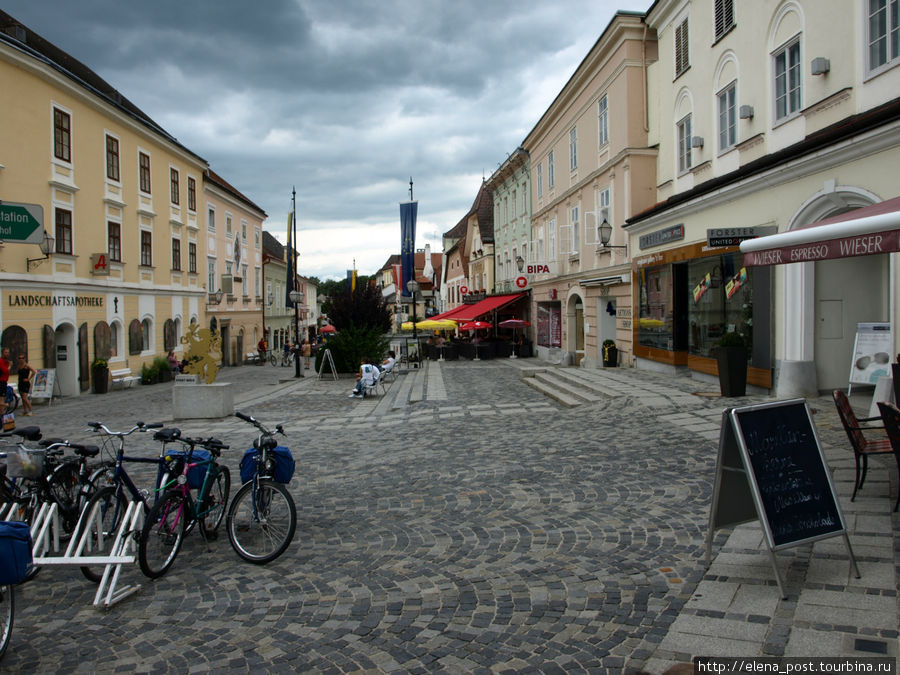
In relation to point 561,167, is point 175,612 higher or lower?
lower

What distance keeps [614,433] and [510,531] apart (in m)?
4.73

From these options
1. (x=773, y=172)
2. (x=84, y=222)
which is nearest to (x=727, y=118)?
(x=773, y=172)

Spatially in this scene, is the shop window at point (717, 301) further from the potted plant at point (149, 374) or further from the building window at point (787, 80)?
the potted plant at point (149, 374)

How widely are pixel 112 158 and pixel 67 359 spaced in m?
8.61

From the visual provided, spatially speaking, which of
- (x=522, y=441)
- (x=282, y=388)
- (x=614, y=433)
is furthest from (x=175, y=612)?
(x=282, y=388)

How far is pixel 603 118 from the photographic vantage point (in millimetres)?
21953

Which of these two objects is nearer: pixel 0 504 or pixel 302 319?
pixel 0 504

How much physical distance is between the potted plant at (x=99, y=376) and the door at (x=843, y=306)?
22874 mm

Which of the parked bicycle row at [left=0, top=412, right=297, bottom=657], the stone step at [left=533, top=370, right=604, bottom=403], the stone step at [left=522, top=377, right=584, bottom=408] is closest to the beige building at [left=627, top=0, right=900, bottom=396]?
the stone step at [left=533, top=370, right=604, bottom=403]

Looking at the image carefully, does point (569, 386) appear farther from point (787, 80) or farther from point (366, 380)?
point (787, 80)

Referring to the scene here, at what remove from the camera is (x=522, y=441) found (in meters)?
10.1

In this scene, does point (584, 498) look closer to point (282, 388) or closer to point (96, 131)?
point (282, 388)

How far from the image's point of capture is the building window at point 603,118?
21297mm

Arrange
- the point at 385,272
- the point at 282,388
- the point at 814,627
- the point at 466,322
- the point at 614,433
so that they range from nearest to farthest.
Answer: the point at 814,627
the point at 614,433
the point at 282,388
the point at 466,322
the point at 385,272
